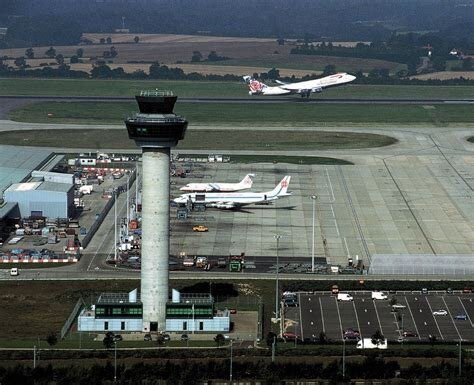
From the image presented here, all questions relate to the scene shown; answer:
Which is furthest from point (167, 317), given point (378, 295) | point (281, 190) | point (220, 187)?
point (220, 187)

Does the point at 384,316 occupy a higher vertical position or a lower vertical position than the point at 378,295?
lower

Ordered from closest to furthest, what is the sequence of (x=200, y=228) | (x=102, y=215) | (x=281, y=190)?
1. (x=200, y=228)
2. (x=102, y=215)
3. (x=281, y=190)

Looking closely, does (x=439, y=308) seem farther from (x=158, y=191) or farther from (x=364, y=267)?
(x=158, y=191)

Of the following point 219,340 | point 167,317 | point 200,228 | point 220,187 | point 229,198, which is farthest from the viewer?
point 220,187

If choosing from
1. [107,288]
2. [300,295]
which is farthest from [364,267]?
[107,288]

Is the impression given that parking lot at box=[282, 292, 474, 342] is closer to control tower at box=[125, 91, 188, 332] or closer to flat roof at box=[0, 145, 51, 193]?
control tower at box=[125, 91, 188, 332]

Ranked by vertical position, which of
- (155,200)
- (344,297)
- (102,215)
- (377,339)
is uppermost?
(102,215)

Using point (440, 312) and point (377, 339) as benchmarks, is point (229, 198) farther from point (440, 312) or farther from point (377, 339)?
point (377, 339)

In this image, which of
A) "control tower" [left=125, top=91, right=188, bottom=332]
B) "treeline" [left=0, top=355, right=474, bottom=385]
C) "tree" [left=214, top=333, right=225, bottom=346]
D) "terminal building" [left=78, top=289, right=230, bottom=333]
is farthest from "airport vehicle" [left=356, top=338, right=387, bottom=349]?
"control tower" [left=125, top=91, right=188, bottom=332]
